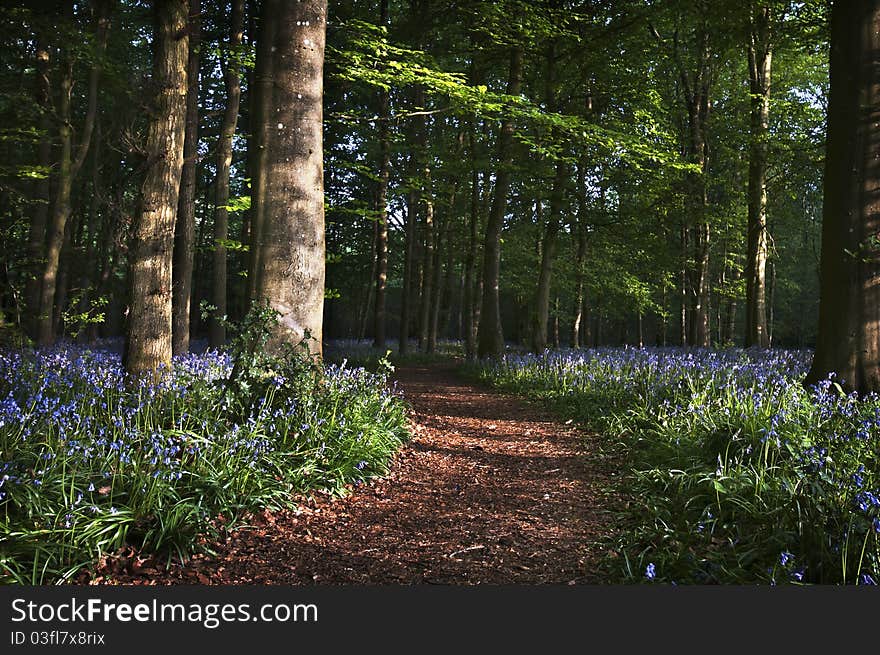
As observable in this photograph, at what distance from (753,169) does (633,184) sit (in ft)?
11.4

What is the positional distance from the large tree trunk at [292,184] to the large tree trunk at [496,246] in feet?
29.5

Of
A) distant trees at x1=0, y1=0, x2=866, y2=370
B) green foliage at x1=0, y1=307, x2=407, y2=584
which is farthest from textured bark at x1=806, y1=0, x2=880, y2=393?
green foliage at x1=0, y1=307, x2=407, y2=584

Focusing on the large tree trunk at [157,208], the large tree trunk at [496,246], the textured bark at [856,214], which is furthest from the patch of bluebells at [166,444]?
the large tree trunk at [496,246]

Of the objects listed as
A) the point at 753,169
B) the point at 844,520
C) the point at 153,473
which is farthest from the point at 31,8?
the point at 753,169

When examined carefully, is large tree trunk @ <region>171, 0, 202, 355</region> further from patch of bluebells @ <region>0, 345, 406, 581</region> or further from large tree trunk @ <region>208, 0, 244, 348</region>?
patch of bluebells @ <region>0, 345, 406, 581</region>

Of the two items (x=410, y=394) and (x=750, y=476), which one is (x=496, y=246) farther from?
(x=750, y=476)

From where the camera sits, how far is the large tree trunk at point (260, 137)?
656 cm

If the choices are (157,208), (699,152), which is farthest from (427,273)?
(157,208)

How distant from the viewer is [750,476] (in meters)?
4.41

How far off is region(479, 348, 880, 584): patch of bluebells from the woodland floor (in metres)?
0.50

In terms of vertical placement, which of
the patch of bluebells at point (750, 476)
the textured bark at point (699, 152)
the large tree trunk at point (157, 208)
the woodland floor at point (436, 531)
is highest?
the textured bark at point (699, 152)

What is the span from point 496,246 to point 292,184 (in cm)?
982

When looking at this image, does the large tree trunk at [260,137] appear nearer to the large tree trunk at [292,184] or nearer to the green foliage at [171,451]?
the large tree trunk at [292,184]

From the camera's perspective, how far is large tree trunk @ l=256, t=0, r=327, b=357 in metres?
6.38
